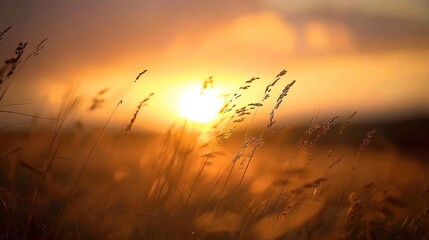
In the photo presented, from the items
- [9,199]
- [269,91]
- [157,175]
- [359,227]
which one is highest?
[269,91]

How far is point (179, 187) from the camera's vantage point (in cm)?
274

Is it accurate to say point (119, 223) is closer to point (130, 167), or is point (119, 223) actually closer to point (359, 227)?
point (130, 167)

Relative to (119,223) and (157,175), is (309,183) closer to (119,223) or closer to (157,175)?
(157,175)

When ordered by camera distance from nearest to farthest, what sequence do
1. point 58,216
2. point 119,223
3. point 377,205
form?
point 58,216
point 119,223
point 377,205

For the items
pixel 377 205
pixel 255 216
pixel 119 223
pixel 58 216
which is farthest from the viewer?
pixel 377 205

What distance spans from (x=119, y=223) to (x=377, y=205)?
136cm

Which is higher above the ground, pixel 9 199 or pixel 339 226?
pixel 339 226

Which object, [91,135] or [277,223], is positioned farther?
[91,135]

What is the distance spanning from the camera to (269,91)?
2.80m

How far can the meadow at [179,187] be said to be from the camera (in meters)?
2.47

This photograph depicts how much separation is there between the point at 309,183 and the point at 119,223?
95 centimetres

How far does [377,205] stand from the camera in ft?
9.56

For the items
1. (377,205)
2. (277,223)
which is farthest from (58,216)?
(377,205)

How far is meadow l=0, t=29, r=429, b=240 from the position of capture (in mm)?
2467
